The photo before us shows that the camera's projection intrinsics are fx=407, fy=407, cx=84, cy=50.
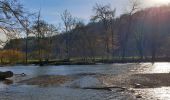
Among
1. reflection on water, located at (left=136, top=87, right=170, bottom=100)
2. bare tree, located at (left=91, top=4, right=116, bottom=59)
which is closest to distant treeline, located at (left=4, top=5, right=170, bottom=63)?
bare tree, located at (left=91, top=4, right=116, bottom=59)

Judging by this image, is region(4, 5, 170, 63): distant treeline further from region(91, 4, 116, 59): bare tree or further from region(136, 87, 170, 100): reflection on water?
region(136, 87, 170, 100): reflection on water

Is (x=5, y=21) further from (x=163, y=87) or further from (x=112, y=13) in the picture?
(x=112, y=13)

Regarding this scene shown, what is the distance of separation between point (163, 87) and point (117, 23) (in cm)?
8976

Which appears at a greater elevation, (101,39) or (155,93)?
(101,39)

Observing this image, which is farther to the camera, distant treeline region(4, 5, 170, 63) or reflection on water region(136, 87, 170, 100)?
distant treeline region(4, 5, 170, 63)

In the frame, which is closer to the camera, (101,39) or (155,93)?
(155,93)

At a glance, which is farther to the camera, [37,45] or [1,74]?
[37,45]

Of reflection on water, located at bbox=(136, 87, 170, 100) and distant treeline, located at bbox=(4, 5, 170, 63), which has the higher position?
distant treeline, located at bbox=(4, 5, 170, 63)

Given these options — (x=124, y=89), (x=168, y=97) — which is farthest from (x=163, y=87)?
(x=168, y=97)

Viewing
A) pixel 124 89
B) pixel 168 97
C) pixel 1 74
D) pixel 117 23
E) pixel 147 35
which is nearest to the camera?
pixel 168 97

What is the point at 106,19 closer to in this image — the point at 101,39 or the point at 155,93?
the point at 101,39

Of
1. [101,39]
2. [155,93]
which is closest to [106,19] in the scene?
[101,39]

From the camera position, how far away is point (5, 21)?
1256 inches

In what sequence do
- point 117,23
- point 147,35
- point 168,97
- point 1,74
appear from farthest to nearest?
point 147,35, point 117,23, point 1,74, point 168,97
